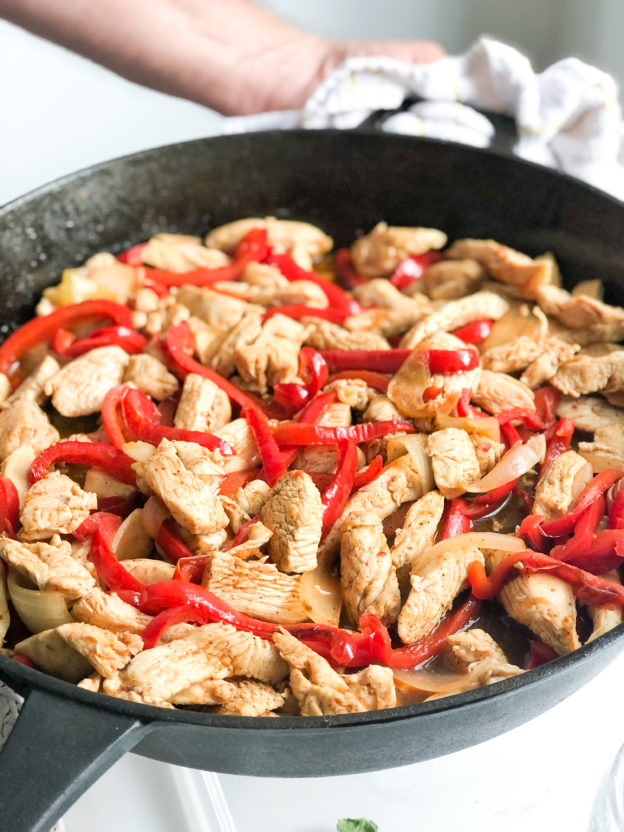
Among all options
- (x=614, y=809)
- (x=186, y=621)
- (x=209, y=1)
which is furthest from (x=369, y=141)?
(x=614, y=809)

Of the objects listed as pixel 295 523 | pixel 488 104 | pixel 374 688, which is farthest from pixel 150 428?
pixel 488 104

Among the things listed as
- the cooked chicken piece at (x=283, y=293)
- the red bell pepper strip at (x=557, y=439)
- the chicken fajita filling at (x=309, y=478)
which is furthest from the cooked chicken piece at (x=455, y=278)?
the red bell pepper strip at (x=557, y=439)

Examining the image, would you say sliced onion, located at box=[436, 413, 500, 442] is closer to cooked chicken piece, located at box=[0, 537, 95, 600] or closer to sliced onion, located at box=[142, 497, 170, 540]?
sliced onion, located at box=[142, 497, 170, 540]

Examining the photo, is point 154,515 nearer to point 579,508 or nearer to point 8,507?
point 8,507

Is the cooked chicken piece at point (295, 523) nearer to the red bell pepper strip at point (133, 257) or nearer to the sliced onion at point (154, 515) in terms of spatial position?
the sliced onion at point (154, 515)

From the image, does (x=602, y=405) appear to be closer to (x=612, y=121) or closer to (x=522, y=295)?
(x=522, y=295)

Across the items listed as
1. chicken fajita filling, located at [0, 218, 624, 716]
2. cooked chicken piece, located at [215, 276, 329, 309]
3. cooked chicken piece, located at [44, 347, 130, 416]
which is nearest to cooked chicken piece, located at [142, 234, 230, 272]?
chicken fajita filling, located at [0, 218, 624, 716]
